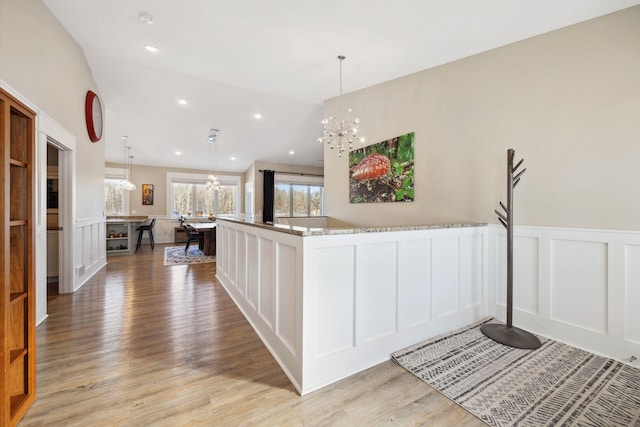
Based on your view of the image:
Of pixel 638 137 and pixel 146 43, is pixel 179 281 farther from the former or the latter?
pixel 638 137

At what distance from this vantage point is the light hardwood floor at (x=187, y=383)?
138 cm

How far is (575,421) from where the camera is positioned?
1374 mm

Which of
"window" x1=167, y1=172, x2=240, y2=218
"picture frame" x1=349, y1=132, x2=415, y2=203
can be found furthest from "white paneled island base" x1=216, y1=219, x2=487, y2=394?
"window" x1=167, y1=172, x2=240, y2=218

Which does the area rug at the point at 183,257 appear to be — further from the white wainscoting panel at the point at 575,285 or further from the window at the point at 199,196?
the white wainscoting panel at the point at 575,285

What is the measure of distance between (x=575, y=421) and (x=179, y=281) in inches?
174

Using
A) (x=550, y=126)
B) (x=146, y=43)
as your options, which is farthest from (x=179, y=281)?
(x=550, y=126)

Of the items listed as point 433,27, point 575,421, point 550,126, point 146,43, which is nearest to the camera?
point 575,421

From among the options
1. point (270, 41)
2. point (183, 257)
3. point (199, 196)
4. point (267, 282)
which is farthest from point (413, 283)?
point (199, 196)

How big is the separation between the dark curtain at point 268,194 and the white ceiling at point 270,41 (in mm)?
3084

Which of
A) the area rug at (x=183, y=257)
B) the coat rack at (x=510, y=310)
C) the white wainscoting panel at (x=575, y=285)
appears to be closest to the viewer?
the white wainscoting panel at (x=575, y=285)

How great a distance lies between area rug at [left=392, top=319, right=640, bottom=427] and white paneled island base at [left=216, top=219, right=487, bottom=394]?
0.70 ft

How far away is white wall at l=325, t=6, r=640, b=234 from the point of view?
1.94 m

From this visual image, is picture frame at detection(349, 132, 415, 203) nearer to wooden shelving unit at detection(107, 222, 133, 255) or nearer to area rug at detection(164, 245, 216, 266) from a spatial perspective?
area rug at detection(164, 245, 216, 266)

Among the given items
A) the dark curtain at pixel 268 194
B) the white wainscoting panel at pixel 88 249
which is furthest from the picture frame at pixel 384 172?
the dark curtain at pixel 268 194
